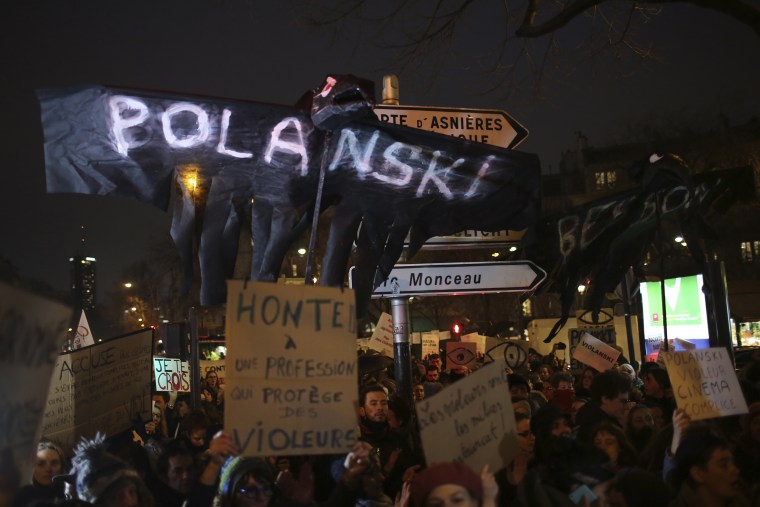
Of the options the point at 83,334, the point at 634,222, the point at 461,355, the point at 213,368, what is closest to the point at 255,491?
the point at 634,222

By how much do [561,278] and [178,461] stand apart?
4.31m

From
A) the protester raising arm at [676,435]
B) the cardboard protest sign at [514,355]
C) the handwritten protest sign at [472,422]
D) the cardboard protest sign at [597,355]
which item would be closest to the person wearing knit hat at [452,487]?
the handwritten protest sign at [472,422]

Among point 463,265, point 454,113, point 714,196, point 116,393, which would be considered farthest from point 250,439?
point 714,196

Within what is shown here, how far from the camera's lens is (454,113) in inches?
304

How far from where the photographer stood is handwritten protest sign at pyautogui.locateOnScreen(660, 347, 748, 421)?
16.4ft

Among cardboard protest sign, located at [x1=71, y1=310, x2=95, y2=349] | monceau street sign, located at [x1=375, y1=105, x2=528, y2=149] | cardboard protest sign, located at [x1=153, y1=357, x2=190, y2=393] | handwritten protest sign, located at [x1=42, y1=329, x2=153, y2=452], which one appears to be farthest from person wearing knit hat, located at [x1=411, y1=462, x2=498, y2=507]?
cardboard protest sign, located at [x1=71, y1=310, x2=95, y2=349]

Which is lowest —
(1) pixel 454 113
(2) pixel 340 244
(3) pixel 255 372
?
(3) pixel 255 372

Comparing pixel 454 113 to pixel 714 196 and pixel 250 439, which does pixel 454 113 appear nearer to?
pixel 714 196

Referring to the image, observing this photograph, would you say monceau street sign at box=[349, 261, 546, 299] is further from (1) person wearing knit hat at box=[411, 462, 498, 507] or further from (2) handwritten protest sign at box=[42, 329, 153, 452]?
(1) person wearing knit hat at box=[411, 462, 498, 507]

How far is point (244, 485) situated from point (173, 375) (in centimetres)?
886

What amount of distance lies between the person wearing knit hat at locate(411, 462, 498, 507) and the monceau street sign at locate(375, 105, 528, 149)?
4535mm

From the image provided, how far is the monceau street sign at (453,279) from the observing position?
295 inches

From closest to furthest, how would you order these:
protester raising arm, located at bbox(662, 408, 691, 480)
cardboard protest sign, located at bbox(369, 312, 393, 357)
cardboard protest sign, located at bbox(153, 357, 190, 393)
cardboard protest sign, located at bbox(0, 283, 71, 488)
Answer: cardboard protest sign, located at bbox(0, 283, 71, 488)
protester raising arm, located at bbox(662, 408, 691, 480)
cardboard protest sign, located at bbox(153, 357, 190, 393)
cardboard protest sign, located at bbox(369, 312, 393, 357)

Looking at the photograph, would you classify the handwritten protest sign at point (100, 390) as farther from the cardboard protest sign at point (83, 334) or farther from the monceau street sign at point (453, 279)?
the cardboard protest sign at point (83, 334)
